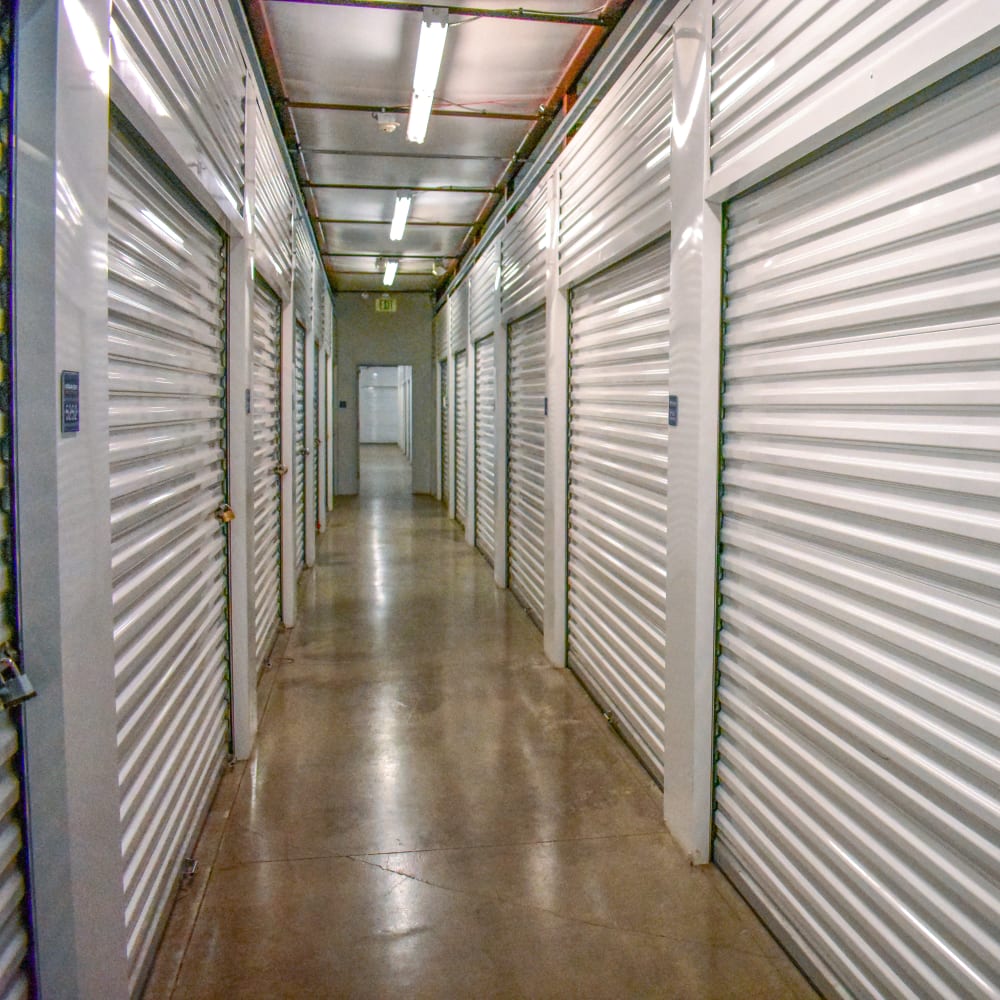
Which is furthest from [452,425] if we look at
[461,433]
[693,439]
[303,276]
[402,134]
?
[693,439]

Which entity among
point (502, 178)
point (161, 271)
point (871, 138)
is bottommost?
point (161, 271)

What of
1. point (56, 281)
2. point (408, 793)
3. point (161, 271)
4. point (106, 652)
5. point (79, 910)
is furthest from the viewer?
point (408, 793)

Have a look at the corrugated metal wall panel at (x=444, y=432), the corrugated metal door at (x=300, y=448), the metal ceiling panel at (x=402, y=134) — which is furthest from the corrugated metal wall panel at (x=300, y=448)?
the corrugated metal wall panel at (x=444, y=432)

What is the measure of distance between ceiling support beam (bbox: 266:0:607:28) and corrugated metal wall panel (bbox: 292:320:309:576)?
326 cm

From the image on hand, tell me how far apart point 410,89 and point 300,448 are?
319cm

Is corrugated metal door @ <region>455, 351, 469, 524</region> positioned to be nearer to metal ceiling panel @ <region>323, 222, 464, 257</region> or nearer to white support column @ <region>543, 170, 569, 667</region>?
metal ceiling panel @ <region>323, 222, 464, 257</region>

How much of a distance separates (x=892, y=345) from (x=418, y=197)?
6497 millimetres

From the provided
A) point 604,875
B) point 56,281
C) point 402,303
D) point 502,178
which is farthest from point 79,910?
point 402,303

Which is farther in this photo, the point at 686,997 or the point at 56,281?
the point at 686,997

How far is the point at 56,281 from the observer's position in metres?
1.57

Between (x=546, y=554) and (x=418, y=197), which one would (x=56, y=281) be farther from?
(x=418, y=197)

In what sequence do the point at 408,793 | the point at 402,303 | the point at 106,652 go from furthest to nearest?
1. the point at 402,303
2. the point at 408,793
3. the point at 106,652

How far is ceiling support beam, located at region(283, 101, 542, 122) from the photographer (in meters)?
5.29

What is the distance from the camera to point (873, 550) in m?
2.03
